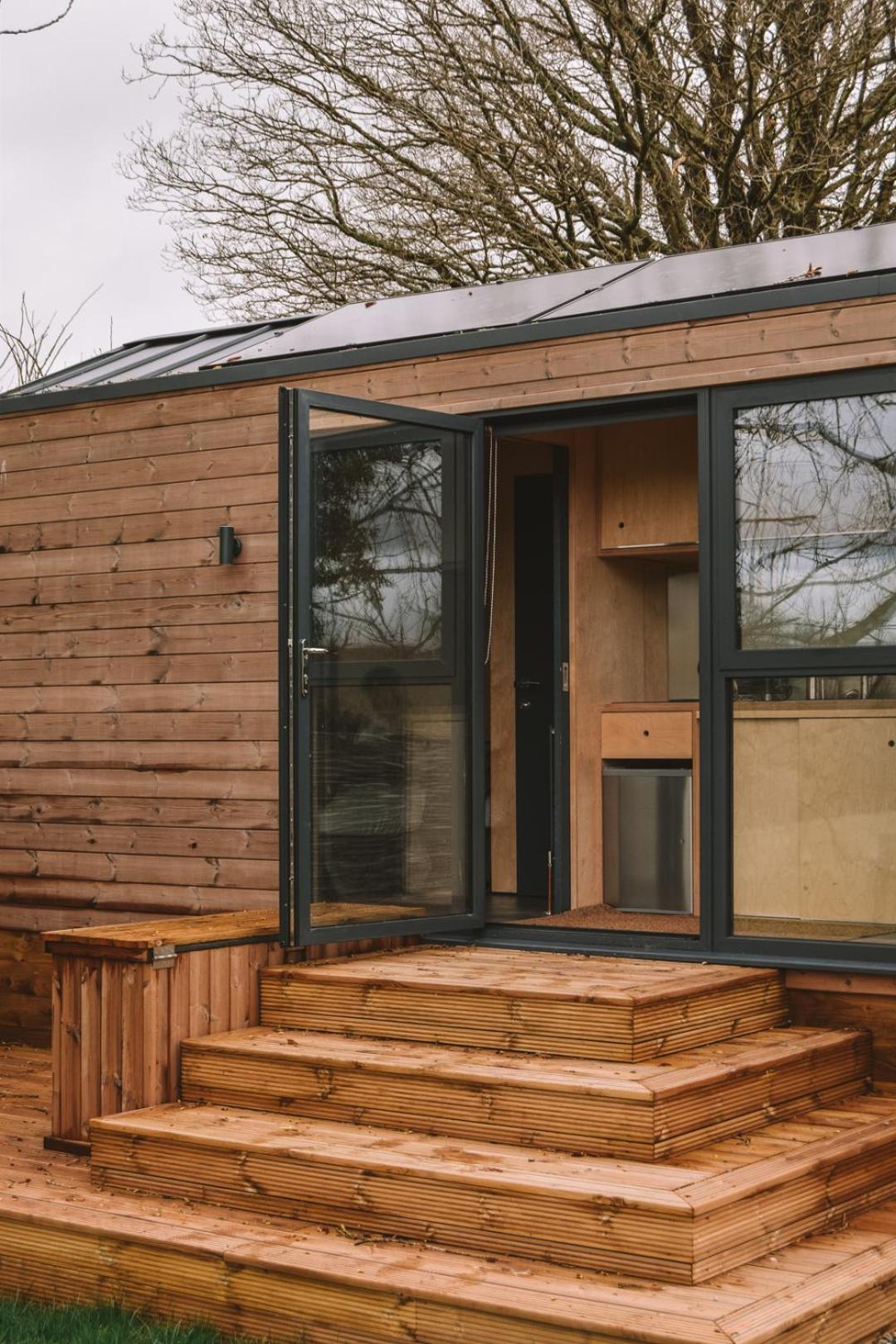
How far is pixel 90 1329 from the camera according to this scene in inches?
174

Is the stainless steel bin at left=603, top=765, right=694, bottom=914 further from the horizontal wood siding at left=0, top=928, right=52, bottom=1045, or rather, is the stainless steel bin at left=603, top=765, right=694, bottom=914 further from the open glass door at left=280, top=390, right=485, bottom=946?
the horizontal wood siding at left=0, top=928, right=52, bottom=1045

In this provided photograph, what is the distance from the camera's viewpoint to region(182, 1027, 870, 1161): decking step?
4.70 metres

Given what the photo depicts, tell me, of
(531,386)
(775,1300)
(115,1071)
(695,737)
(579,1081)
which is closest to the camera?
(775,1300)

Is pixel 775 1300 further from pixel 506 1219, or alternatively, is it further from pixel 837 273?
pixel 837 273

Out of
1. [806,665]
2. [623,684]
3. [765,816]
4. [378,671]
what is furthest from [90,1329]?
[623,684]

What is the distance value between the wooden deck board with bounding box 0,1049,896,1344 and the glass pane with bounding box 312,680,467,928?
1.45 meters

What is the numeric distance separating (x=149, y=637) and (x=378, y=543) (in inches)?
66.9

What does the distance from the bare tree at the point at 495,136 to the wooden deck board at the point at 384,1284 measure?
343 inches

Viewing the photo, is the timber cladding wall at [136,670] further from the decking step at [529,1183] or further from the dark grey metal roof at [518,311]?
the decking step at [529,1183]

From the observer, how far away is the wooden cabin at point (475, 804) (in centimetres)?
452

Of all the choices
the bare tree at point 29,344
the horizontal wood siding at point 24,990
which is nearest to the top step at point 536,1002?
the horizontal wood siding at point 24,990

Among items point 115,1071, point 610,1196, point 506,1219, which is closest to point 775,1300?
point 610,1196

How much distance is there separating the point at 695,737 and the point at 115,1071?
2.83 meters

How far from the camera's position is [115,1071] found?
18.3 ft
